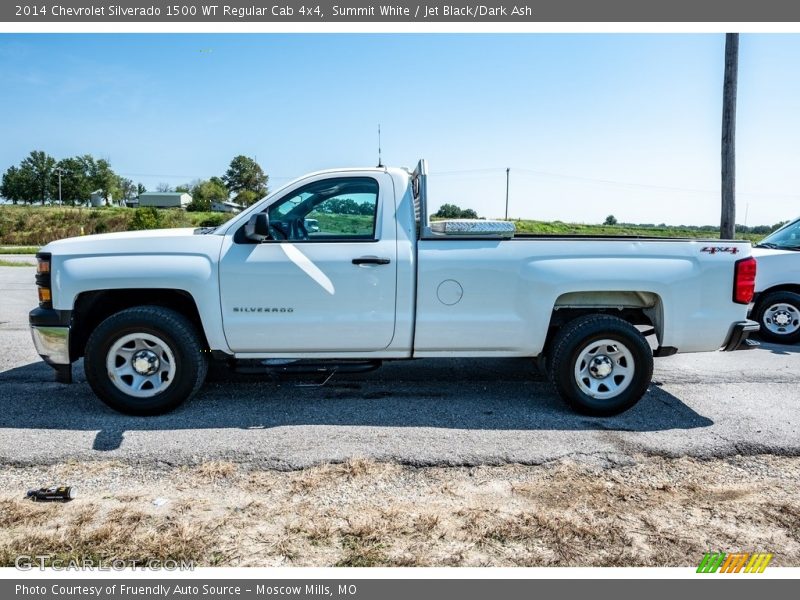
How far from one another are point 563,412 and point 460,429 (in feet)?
3.35

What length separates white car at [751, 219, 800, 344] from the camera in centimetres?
830

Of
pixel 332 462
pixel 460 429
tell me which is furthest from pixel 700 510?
pixel 332 462

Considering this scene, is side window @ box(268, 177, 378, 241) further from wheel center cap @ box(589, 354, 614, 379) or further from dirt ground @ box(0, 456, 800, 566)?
wheel center cap @ box(589, 354, 614, 379)

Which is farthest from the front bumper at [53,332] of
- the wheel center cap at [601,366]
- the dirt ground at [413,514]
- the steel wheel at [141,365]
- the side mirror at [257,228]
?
the wheel center cap at [601,366]

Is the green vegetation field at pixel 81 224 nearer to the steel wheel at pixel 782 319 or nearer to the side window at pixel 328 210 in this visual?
the steel wheel at pixel 782 319

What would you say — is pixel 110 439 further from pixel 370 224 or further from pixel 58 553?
pixel 370 224

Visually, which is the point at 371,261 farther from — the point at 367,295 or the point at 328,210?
the point at 328,210

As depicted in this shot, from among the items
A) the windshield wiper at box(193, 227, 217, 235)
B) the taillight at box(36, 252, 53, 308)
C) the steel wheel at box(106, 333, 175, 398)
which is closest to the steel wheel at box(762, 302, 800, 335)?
the windshield wiper at box(193, 227, 217, 235)

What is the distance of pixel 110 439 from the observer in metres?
4.38

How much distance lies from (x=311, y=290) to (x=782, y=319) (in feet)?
22.9

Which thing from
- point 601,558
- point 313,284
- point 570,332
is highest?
point 313,284

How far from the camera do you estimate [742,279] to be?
4934 mm

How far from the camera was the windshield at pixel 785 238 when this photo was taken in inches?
341

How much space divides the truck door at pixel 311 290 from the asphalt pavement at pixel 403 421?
641 mm
